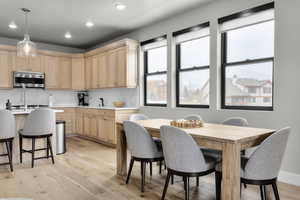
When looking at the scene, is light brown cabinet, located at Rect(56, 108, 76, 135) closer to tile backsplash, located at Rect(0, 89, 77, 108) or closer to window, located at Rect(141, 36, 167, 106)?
tile backsplash, located at Rect(0, 89, 77, 108)

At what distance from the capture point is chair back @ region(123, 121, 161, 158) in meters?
2.63

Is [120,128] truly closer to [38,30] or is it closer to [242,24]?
[242,24]

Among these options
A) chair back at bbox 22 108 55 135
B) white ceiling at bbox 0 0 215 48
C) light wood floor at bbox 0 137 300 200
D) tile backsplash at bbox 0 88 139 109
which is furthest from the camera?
tile backsplash at bbox 0 88 139 109

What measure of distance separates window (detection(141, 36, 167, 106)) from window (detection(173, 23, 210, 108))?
378mm

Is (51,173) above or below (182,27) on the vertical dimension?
below

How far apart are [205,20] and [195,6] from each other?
0.31 m

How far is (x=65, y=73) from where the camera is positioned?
6.63 meters

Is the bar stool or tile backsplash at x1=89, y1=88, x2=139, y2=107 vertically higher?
tile backsplash at x1=89, y1=88, x2=139, y2=107

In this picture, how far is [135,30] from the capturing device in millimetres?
5367

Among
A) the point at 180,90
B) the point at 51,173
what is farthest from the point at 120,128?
the point at 180,90

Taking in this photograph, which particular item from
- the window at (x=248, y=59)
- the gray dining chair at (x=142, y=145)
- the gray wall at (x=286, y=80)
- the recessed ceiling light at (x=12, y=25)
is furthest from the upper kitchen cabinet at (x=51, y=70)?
the gray wall at (x=286, y=80)

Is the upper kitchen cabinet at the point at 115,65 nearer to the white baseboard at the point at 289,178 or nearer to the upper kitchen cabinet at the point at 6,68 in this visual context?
the upper kitchen cabinet at the point at 6,68

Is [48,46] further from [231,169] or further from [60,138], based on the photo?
[231,169]

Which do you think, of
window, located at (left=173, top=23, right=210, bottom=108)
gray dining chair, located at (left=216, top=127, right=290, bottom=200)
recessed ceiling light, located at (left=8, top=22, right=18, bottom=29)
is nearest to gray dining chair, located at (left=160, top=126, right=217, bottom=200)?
gray dining chair, located at (left=216, top=127, right=290, bottom=200)
